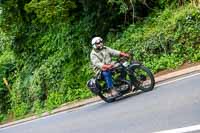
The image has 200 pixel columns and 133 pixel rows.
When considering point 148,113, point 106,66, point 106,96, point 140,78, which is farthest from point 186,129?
point 106,96

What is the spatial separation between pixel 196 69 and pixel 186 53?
1.86m

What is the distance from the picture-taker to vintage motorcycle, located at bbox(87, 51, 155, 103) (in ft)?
43.9

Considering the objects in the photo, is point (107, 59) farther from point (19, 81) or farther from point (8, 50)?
point (8, 50)

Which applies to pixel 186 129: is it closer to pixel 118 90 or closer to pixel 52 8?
pixel 118 90

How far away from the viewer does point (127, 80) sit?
45.2 feet

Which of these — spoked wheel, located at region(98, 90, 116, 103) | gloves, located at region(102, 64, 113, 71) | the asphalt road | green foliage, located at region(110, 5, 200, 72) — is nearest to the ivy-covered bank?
green foliage, located at region(110, 5, 200, 72)

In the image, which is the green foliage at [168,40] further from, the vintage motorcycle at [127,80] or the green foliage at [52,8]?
the green foliage at [52,8]

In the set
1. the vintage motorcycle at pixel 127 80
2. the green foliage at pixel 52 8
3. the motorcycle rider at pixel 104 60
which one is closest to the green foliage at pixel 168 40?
the vintage motorcycle at pixel 127 80

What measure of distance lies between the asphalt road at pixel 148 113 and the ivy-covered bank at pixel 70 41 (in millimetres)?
2928

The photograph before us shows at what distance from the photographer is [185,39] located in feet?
52.0

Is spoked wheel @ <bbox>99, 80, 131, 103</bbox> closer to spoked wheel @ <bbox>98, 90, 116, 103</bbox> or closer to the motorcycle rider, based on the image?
spoked wheel @ <bbox>98, 90, 116, 103</bbox>

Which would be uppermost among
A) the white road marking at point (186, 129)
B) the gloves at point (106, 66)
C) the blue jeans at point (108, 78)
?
the gloves at point (106, 66)

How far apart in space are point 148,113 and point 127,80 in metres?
3.58

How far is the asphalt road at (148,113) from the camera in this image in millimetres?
8898
